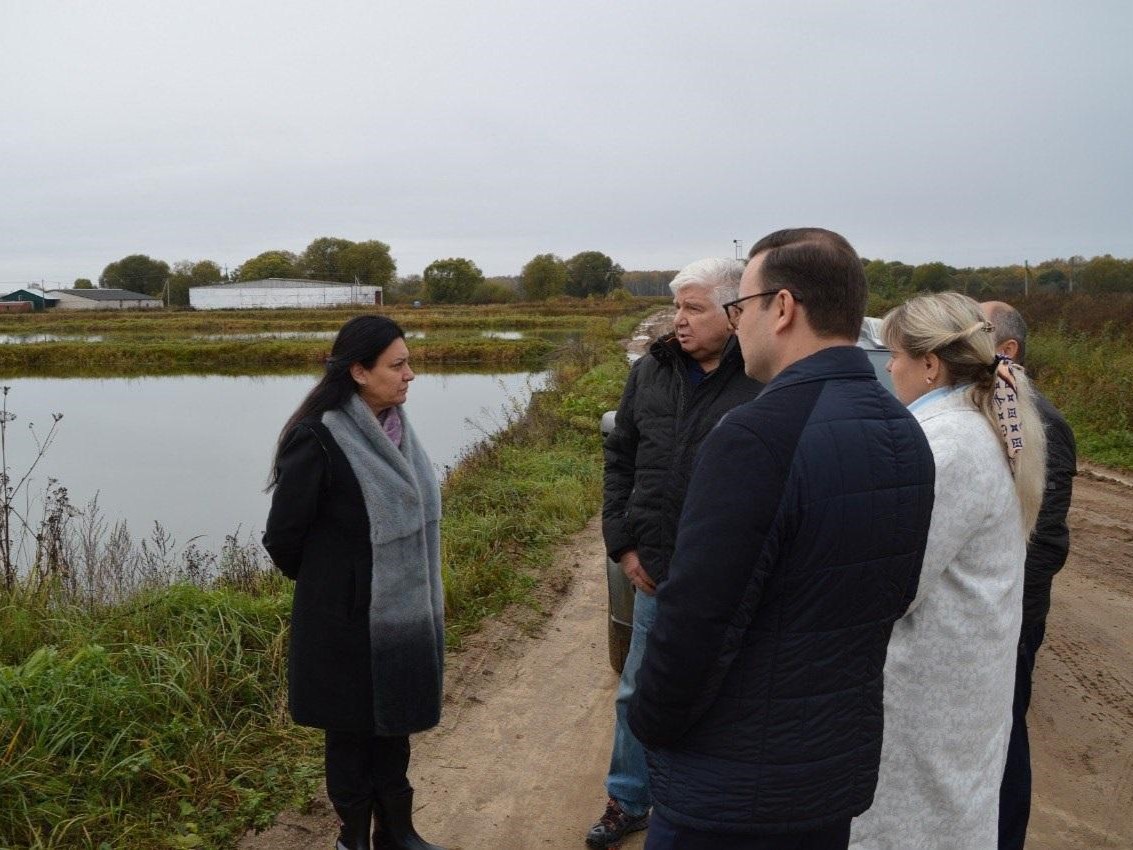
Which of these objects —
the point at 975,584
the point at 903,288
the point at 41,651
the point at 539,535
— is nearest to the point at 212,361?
the point at 903,288

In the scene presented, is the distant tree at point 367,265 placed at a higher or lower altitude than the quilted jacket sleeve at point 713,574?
higher

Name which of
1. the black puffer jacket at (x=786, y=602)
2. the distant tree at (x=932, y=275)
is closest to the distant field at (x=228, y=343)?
the distant tree at (x=932, y=275)

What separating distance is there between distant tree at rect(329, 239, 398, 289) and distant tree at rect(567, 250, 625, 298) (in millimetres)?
18417

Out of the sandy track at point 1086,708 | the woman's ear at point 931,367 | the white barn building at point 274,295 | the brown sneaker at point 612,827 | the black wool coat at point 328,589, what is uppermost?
the white barn building at point 274,295

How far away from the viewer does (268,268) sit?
319ft

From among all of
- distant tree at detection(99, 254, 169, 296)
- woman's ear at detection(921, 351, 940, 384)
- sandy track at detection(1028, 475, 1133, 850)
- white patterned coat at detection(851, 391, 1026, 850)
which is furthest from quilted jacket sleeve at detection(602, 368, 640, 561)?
distant tree at detection(99, 254, 169, 296)

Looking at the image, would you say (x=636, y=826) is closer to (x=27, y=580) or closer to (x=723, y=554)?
(x=723, y=554)

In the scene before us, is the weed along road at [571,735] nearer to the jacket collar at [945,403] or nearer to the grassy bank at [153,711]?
the grassy bank at [153,711]

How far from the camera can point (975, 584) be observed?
7.20ft

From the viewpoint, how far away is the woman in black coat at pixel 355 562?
2.96 m

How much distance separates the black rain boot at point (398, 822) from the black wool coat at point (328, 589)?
1.33ft

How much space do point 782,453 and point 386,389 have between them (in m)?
1.80

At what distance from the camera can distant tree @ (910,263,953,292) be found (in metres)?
35.3

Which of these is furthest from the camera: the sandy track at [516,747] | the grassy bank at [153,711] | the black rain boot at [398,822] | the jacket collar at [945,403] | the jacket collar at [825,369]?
the sandy track at [516,747]
